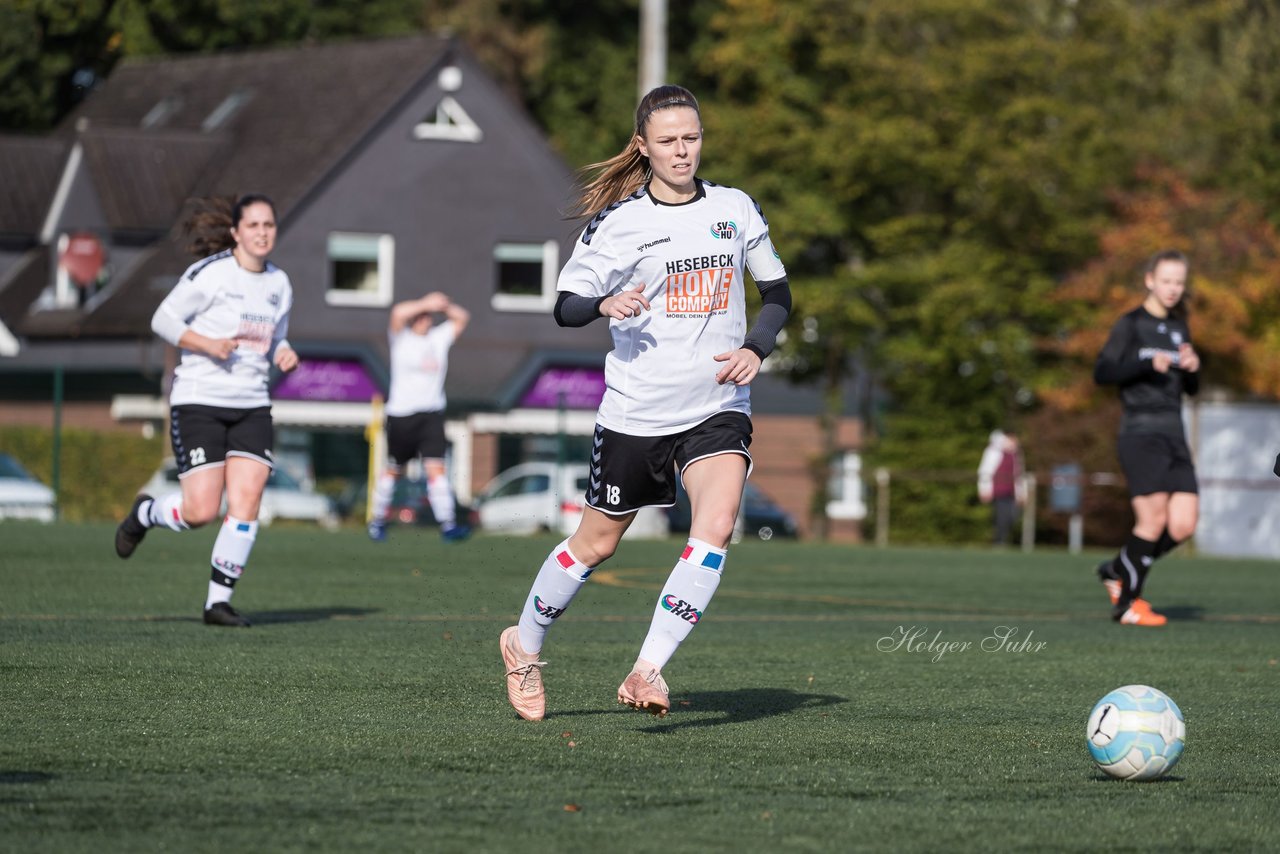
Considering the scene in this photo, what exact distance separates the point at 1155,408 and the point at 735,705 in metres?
5.44

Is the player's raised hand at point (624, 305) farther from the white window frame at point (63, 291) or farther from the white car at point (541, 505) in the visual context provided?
the white window frame at point (63, 291)

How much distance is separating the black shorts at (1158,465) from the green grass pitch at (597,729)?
89 centimetres

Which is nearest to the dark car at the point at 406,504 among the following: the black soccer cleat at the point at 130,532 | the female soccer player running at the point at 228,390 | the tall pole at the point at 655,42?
the tall pole at the point at 655,42

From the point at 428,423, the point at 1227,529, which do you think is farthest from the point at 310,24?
the point at 428,423

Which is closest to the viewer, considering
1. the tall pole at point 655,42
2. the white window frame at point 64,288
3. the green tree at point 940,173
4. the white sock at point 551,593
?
the white sock at point 551,593

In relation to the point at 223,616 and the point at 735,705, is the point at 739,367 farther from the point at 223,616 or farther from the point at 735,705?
the point at 223,616

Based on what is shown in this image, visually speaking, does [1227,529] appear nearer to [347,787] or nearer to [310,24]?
[347,787]

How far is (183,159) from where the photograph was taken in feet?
153

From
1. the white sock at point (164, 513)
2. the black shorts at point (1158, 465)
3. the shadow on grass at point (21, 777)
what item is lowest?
the shadow on grass at point (21, 777)

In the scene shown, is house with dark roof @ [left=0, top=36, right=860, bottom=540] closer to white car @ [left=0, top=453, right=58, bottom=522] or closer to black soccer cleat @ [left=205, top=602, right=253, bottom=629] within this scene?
white car @ [left=0, top=453, right=58, bottom=522]

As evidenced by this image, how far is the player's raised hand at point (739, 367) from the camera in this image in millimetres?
6852

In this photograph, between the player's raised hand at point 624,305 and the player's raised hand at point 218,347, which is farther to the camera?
the player's raised hand at point 218,347

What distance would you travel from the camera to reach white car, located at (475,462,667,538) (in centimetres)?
2933

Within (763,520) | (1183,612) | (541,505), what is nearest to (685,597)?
(1183,612)
